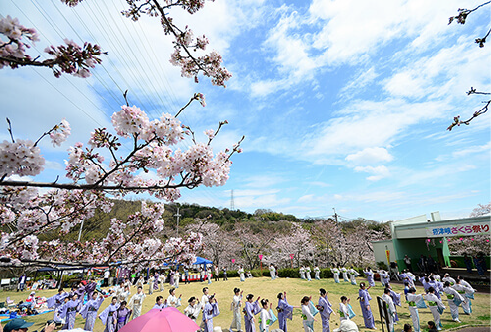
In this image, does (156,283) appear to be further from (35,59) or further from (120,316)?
(35,59)

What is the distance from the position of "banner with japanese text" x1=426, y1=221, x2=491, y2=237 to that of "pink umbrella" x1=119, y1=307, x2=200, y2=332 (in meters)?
18.8

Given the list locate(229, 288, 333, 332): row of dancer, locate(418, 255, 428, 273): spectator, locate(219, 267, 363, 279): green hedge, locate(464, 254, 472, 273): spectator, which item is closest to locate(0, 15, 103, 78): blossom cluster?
locate(229, 288, 333, 332): row of dancer

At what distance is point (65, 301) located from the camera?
9.77 m

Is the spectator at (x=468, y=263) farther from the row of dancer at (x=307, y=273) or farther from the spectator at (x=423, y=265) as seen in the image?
the row of dancer at (x=307, y=273)

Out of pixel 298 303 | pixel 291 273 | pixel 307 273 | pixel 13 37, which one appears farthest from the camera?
pixel 291 273

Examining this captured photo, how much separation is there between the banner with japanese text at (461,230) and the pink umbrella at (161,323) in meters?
18.8

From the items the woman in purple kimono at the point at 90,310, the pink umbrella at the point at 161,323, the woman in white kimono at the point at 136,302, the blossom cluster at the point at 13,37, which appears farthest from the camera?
the woman in white kimono at the point at 136,302

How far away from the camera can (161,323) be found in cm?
477

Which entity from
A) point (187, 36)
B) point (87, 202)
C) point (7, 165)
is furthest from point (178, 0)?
point (87, 202)

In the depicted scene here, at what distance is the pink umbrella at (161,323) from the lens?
4.69 metres

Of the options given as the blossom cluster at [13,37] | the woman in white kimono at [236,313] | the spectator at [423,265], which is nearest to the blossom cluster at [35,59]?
the blossom cluster at [13,37]

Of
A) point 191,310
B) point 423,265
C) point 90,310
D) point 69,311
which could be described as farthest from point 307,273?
point 69,311

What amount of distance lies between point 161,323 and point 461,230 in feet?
65.1

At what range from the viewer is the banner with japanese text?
14336 millimetres
